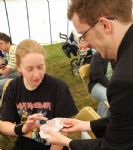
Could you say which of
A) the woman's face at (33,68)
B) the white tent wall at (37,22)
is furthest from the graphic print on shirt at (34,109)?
the white tent wall at (37,22)

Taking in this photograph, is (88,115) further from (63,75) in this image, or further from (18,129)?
(63,75)

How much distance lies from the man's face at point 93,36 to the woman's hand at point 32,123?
0.94m

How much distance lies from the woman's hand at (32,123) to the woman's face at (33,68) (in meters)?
A: 0.25

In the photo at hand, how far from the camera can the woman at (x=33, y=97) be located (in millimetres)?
2580

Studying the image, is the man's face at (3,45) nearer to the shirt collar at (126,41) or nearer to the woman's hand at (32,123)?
the woman's hand at (32,123)

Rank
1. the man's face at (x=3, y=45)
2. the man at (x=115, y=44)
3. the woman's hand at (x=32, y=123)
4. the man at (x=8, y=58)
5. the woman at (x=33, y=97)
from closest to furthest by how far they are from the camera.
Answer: the man at (x=115, y=44) < the woman's hand at (x=32, y=123) < the woman at (x=33, y=97) < the man at (x=8, y=58) < the man's face at (x=3, y=45)

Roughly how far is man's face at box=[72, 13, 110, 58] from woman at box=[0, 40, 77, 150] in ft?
3.03

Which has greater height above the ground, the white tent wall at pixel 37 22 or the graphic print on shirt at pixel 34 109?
the white tent wall at pixel 37 22

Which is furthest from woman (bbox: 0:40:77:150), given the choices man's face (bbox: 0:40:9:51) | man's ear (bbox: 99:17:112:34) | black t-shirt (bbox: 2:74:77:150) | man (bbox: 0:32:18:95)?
man's face (bbox: 0:40:9:51)

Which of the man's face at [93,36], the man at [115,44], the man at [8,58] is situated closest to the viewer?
the man at [115,44]

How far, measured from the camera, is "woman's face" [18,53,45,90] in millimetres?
2566

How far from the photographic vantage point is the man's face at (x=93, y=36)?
62.8 inches

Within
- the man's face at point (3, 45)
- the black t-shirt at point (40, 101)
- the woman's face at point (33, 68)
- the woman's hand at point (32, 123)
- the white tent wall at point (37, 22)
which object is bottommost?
the woman's hand at point (32, 123)

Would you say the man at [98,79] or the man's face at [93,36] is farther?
the man at [98,79]
